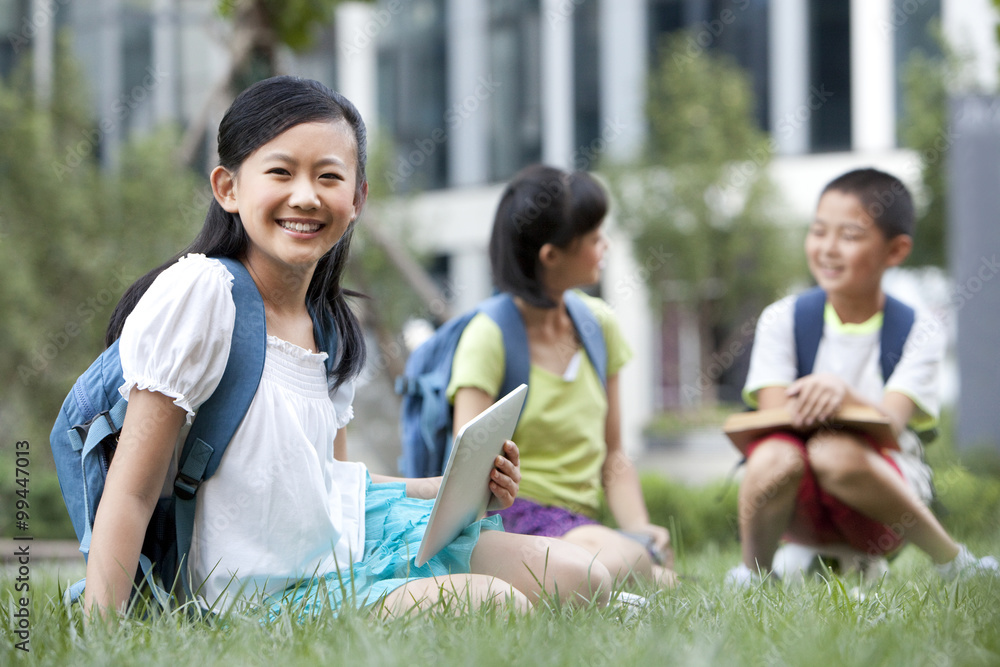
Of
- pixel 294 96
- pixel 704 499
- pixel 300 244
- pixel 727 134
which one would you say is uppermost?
pixel 727 134

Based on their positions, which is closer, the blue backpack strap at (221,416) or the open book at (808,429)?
the blue backpack strap at (221,416)

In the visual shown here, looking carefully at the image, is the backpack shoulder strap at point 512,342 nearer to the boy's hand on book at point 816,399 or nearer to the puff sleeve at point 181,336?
the boy's hand on book at point 816,399

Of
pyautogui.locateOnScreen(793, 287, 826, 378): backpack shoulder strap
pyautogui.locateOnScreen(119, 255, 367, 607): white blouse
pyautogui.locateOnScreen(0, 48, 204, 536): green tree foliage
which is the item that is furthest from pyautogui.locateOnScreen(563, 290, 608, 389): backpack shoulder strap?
pyautogui.locateOnScreen(0, 48, 204, 536): green tree foliage

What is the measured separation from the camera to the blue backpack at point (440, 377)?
9.45 feet

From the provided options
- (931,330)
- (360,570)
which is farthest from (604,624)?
(931,330)

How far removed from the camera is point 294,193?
1875 mm

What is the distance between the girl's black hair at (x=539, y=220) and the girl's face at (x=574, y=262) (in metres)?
0.02

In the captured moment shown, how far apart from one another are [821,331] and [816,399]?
0.48 metres

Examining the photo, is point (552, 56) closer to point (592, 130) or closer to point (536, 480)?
point (592, 130)

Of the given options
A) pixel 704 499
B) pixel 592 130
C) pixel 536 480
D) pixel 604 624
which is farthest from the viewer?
pixel 592 130

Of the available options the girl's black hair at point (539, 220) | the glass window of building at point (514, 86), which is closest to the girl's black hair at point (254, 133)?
the girl's black hair at point (539, 220)

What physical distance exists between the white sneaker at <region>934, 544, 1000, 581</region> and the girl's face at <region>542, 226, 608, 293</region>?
4.08ft

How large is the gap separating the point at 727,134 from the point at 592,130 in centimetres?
335

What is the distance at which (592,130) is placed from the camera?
1681 centimetres
